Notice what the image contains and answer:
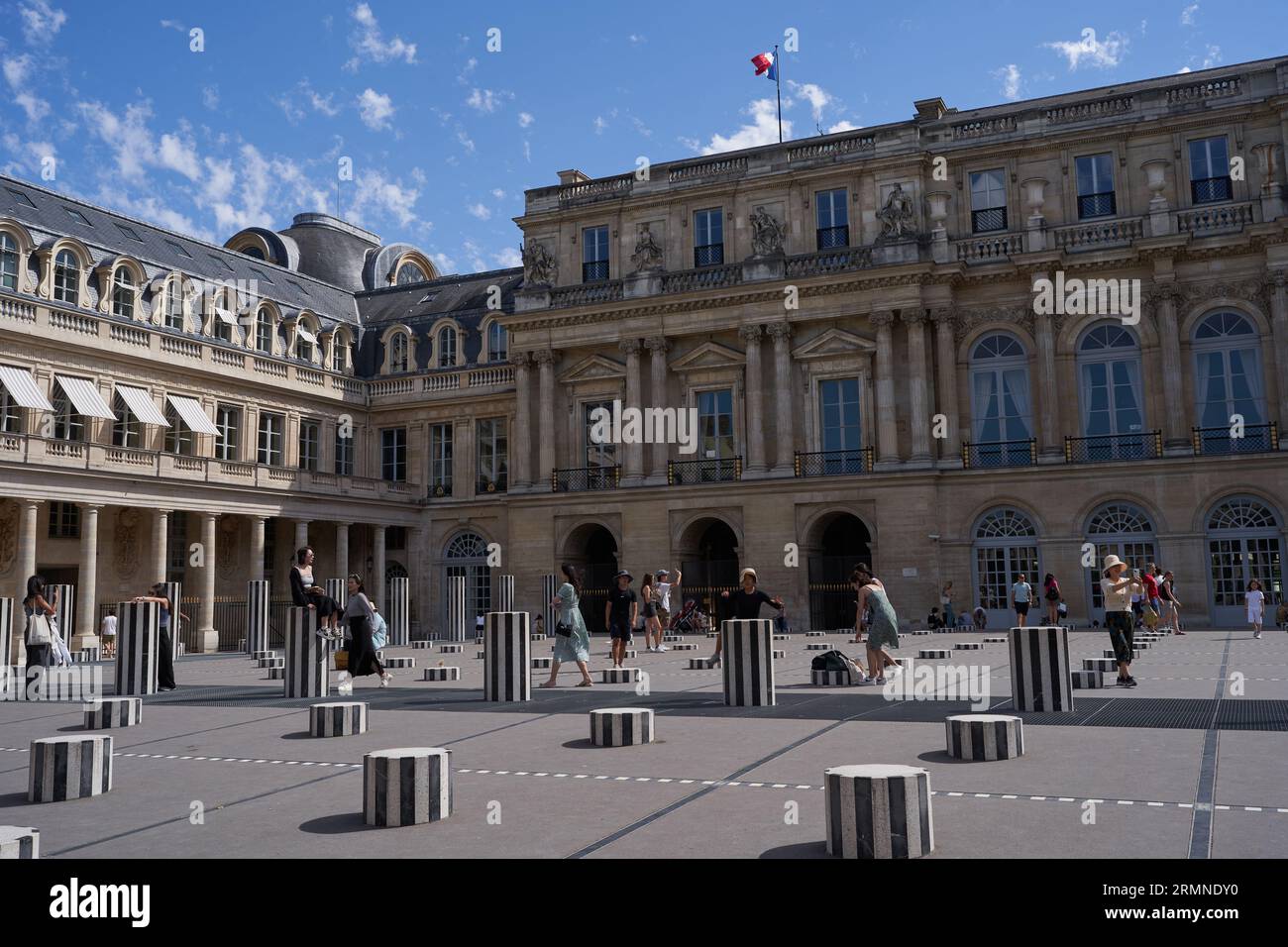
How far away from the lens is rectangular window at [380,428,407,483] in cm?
4697

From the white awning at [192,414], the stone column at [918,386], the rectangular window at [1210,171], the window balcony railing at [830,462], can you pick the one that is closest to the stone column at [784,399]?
the window balcony railing at [830,462]

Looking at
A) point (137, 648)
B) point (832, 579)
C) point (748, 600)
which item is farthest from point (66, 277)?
point (748, 600)

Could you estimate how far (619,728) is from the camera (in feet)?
32.6

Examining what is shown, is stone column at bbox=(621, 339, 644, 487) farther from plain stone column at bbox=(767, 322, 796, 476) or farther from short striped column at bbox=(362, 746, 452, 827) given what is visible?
short striped column at bbox=(362, 746, 452, 827)

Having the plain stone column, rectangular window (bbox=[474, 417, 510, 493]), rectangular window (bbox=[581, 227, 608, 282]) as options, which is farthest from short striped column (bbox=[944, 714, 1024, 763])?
rectangular window (bbox=[474, 417, 510, 493])

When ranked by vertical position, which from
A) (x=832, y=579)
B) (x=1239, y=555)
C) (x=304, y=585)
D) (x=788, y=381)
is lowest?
(x=832, y=579)

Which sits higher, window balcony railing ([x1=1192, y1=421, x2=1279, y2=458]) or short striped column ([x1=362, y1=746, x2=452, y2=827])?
window balcony railing ([x1=1192, y1=421, x2=1279, y2=458])

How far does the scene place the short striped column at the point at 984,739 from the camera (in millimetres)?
8633

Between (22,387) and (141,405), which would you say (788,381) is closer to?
(141,405)

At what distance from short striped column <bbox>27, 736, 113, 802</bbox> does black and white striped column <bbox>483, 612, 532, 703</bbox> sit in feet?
21.5

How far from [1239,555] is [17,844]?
115 ft

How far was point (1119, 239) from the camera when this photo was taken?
117 feet

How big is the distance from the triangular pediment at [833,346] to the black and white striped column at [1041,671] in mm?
26634

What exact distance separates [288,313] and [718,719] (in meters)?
37.4
